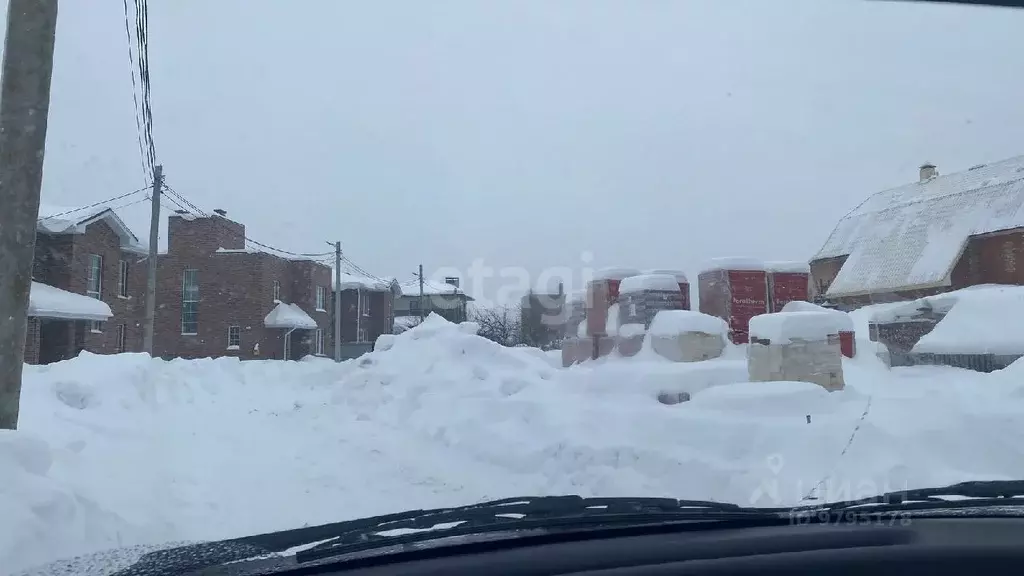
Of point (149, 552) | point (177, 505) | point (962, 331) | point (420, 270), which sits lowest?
point (177, 505)

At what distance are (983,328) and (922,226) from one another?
15.6m

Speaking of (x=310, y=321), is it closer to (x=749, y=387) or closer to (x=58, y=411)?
(x=58, y=411)

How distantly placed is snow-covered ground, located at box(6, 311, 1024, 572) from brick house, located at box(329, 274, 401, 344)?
34118 mm

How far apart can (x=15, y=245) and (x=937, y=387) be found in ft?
33.1

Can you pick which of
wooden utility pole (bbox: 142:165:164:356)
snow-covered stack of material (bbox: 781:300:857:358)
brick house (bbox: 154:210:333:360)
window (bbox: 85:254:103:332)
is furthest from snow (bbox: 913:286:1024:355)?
brick house (bbox: 154:210:333:360)

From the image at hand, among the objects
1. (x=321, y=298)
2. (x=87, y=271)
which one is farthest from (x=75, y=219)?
(x=321, y=298)

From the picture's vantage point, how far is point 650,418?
9.06 metres

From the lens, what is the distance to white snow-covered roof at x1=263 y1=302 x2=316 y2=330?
1527 inches

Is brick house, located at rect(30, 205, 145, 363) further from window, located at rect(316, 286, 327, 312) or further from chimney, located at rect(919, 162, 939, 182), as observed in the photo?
chimney, located at rect(919, 162, 939, 182)

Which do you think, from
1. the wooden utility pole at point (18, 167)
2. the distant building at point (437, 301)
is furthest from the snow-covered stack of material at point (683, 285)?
the distant building at point (437, 301)

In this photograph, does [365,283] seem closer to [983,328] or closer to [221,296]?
[221,296]

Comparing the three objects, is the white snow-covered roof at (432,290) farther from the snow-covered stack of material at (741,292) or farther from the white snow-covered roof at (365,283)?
the snow-covered stack of material at (741,292)

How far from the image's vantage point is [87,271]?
28.9 m

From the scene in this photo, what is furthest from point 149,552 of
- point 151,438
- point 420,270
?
point 420,270
